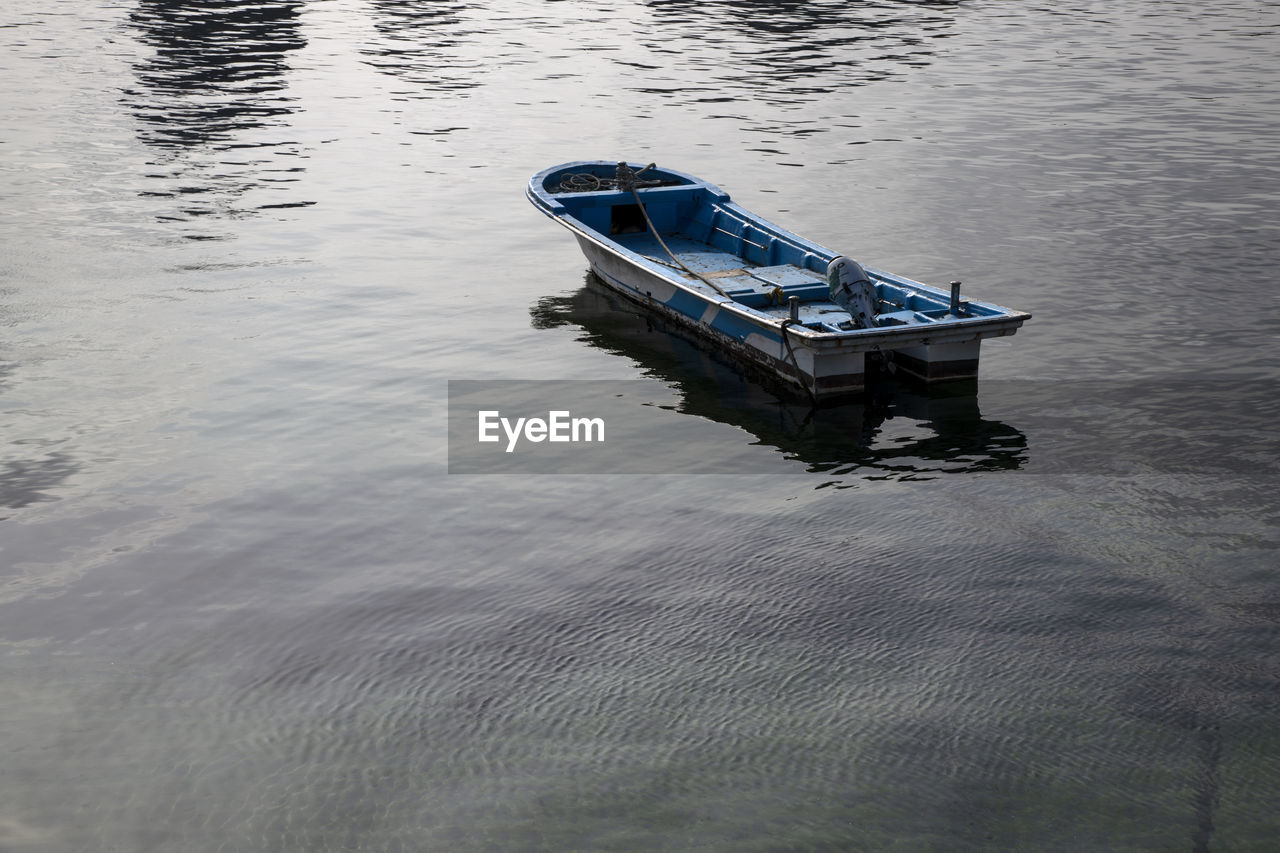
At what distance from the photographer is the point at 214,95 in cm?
3266

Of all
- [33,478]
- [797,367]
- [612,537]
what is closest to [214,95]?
[33,478]

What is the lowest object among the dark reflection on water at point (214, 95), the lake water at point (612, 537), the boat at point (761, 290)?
the lake water at point (612, 537)

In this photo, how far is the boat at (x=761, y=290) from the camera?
45.9 feet

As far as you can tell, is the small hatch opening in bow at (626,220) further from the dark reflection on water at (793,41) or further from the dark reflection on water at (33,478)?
the dark reflection on water at (793,41)

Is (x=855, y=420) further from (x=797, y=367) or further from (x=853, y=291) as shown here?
(x=853, y=291)

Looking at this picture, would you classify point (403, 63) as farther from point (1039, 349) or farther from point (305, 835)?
point (305, 835)

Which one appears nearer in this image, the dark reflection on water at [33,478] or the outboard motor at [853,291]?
the dark reflection on water at [33,478]

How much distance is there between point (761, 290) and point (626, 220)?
4240mm

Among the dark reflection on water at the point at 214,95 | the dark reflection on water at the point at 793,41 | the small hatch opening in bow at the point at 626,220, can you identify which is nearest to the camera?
the small hatch opening in bow at the point at 626,220

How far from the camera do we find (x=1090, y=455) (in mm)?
12773

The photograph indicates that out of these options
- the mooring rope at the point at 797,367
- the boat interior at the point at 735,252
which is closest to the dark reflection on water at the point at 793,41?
the boat interior at the point at 735,252

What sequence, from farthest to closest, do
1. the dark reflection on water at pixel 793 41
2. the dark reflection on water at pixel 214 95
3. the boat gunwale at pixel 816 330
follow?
the dark reflection on water at pixel 793 41 < the dark reflection on water at pixel 214 95 < the boat gunwale at pixel 816 330

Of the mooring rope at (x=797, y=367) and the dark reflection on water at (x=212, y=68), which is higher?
the dark reflection on water at (x=212, y=68)

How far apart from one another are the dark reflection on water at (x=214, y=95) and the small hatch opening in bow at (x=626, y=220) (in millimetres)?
6518
